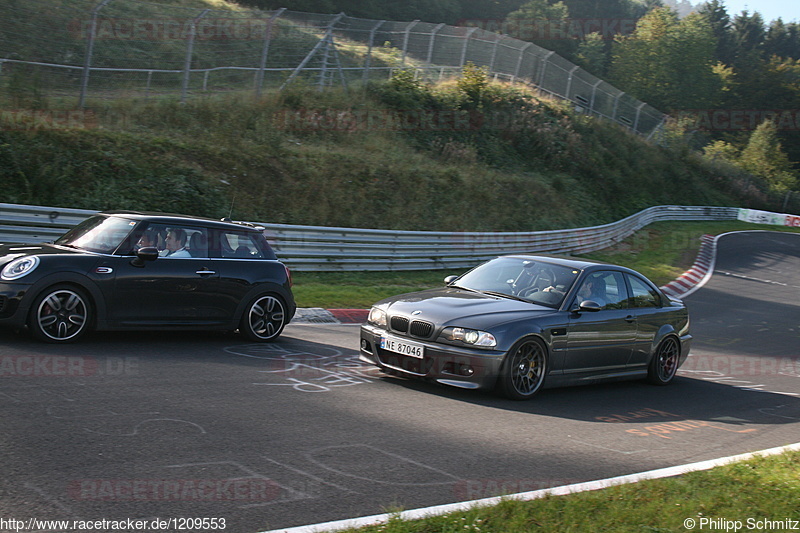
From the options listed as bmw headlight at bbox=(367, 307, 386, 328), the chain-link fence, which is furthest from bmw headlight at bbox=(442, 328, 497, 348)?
the chain-link fence

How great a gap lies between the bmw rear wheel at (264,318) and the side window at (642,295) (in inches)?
180

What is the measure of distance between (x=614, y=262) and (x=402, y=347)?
1960 cm

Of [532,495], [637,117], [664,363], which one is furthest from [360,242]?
[637,117]

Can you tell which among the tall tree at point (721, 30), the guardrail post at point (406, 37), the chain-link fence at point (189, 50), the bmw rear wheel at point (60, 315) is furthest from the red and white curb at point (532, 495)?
the tall tree at point (721, 30)

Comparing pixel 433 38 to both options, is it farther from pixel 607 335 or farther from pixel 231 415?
pixel 231 415

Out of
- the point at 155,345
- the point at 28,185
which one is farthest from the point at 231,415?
the point at 28,185

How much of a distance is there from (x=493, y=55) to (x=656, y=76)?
184 ft

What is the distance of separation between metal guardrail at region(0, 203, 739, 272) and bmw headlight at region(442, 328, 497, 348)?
28.1 feet

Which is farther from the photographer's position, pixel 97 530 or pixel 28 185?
pixel 28 185

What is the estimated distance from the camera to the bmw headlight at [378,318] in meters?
8.45

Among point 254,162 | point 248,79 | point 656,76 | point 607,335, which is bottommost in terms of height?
point 607,335

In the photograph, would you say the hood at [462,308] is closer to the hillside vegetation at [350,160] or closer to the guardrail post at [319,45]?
the hillside vegetation at [350,160]

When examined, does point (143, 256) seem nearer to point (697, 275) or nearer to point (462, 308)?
point (462, 308)

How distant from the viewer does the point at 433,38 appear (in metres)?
33.5
